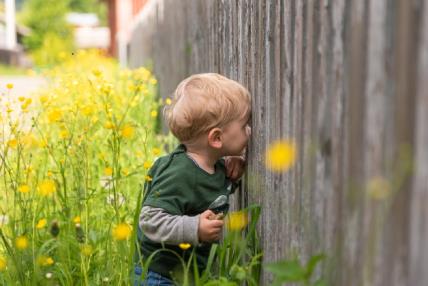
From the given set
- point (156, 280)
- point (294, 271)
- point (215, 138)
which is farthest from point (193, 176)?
point (294, 271)

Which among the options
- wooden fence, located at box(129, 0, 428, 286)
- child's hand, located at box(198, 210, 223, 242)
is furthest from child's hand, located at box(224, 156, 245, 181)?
child's hand, located at box(198, 210, 223, 242)

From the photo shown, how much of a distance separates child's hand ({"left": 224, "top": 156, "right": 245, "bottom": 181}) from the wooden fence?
0.24 ft

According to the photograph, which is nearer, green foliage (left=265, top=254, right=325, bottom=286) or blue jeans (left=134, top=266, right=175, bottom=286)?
green foliage (left=265, top=254, right=325, bottom=286)

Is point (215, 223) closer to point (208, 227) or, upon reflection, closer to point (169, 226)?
point (208, 227)

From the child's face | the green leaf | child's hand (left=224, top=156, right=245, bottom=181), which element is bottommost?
the green leaf

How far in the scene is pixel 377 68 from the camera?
5.67ft

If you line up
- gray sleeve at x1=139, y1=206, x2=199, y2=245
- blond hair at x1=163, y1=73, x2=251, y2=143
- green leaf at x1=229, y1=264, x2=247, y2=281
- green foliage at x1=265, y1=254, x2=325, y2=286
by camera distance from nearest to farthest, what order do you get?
1. green foliage at x1=265, y1=254, x2=325, y2=286
2. green leaf at x1=229, y1=264, x2=247, y2=281
3. gray sleeve at x1=139, y1=206, x2=199, y2=245
4. blond hair at x1=163, y1=73, x2=251, y2=143

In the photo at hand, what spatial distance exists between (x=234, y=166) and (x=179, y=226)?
59cm


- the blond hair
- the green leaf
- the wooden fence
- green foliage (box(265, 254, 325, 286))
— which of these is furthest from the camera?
the blond hair

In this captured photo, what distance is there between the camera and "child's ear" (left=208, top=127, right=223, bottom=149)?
2.99m

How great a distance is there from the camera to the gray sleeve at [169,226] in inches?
112

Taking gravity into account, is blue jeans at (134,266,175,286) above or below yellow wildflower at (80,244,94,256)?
below

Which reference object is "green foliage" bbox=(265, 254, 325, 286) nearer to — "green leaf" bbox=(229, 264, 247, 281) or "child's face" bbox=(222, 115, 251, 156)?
"green leaf" bbox=(229, 264, 247, 281)

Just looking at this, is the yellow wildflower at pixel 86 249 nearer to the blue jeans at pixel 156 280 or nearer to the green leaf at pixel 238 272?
the blue jeans at pixel 156 280
